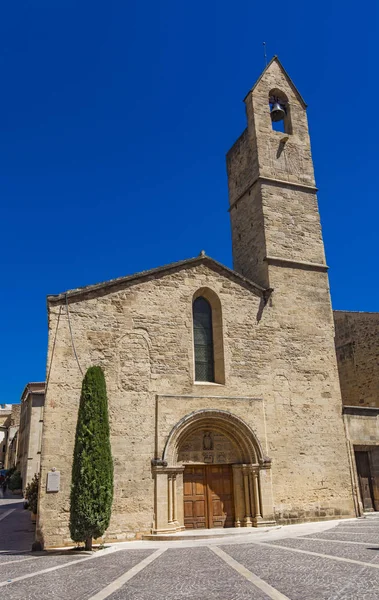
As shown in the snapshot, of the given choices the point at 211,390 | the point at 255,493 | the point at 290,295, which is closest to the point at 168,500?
the point at 255,493

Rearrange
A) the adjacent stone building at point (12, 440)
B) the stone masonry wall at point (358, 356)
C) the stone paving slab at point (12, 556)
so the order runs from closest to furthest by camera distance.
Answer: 1. the stone paving slab at point (12, 556)
2. the stone masonry wall at point (358, 356)
3. the adjacent stone building at point (12, 440)

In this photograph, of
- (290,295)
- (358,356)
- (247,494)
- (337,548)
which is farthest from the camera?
(358,356)

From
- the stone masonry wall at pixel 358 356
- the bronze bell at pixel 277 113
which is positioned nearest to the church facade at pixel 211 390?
the bronze bell at pixel 277 113

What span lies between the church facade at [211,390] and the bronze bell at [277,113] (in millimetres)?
3212

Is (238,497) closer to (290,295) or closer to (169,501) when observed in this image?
(169,501)

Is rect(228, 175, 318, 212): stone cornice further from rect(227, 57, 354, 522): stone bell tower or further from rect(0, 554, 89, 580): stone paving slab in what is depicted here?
rect(0, 554, 89, 580): stone paving slab

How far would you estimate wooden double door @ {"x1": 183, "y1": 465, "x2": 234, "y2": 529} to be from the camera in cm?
1284

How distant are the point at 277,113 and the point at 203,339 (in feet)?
31.3

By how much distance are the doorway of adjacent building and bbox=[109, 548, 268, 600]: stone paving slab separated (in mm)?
7576

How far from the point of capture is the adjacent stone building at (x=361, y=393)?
15.0 m

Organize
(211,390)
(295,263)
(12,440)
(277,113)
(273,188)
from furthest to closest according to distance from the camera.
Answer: (12,440)
(277,113)
(273,188)
(295,263)
(211,390)

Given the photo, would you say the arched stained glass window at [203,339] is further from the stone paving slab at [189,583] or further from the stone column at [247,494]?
the stone paving slab at [189,583]

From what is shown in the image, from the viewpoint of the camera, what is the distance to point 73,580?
7.60 m

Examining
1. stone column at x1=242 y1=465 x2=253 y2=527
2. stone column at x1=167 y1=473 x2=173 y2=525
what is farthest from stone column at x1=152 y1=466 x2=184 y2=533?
stone column at x1=242 y1=465 x2=253 y2=527
